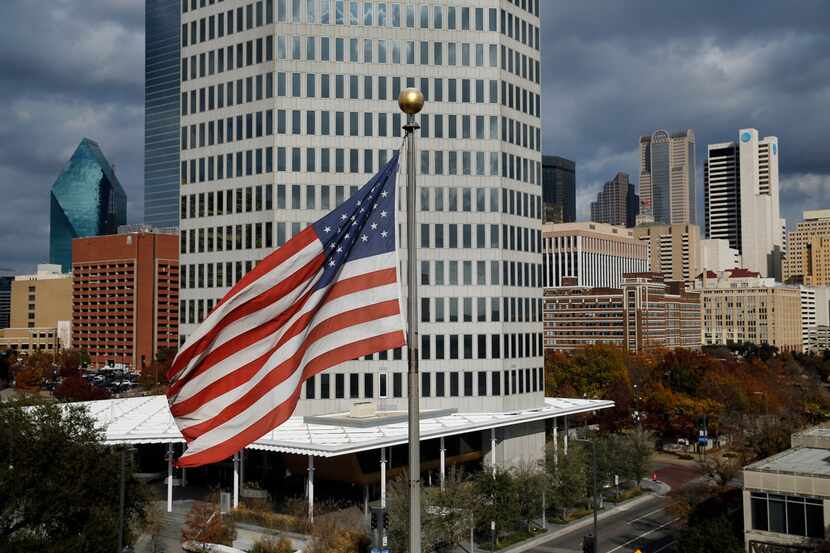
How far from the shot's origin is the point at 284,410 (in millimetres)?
21266

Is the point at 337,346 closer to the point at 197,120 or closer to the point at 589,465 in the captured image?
the point at 589,465

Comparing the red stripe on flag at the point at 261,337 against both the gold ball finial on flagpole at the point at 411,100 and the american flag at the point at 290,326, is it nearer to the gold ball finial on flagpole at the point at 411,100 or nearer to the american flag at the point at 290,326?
the american flag at the point at 290,326

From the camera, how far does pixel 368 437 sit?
216 feet

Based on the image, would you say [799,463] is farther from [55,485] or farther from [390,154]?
[390,154]

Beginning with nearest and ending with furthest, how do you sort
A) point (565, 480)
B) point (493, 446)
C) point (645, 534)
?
1. point (645, 534)
2. point (565, 480)
3. point (493, 446)

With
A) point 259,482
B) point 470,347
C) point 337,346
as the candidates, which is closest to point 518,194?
point 470,347

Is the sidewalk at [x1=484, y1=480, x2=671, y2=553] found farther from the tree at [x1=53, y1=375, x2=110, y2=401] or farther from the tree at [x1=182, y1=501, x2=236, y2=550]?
the tree at [x1=53, y1=375, x2=110, y2=401]

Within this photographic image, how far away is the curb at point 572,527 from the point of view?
61928mm

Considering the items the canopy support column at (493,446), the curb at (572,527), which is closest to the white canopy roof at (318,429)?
the canopy support column at (493,446)

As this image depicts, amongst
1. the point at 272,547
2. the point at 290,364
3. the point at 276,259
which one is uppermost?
the point at 276,259

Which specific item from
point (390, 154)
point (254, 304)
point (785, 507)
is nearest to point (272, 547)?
point (785, 507)

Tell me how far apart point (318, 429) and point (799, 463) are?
36530mm

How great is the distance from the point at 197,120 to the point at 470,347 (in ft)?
115

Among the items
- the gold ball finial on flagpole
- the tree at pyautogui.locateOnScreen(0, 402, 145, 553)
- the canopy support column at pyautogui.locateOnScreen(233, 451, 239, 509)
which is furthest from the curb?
the gold ball finial on flagpole
